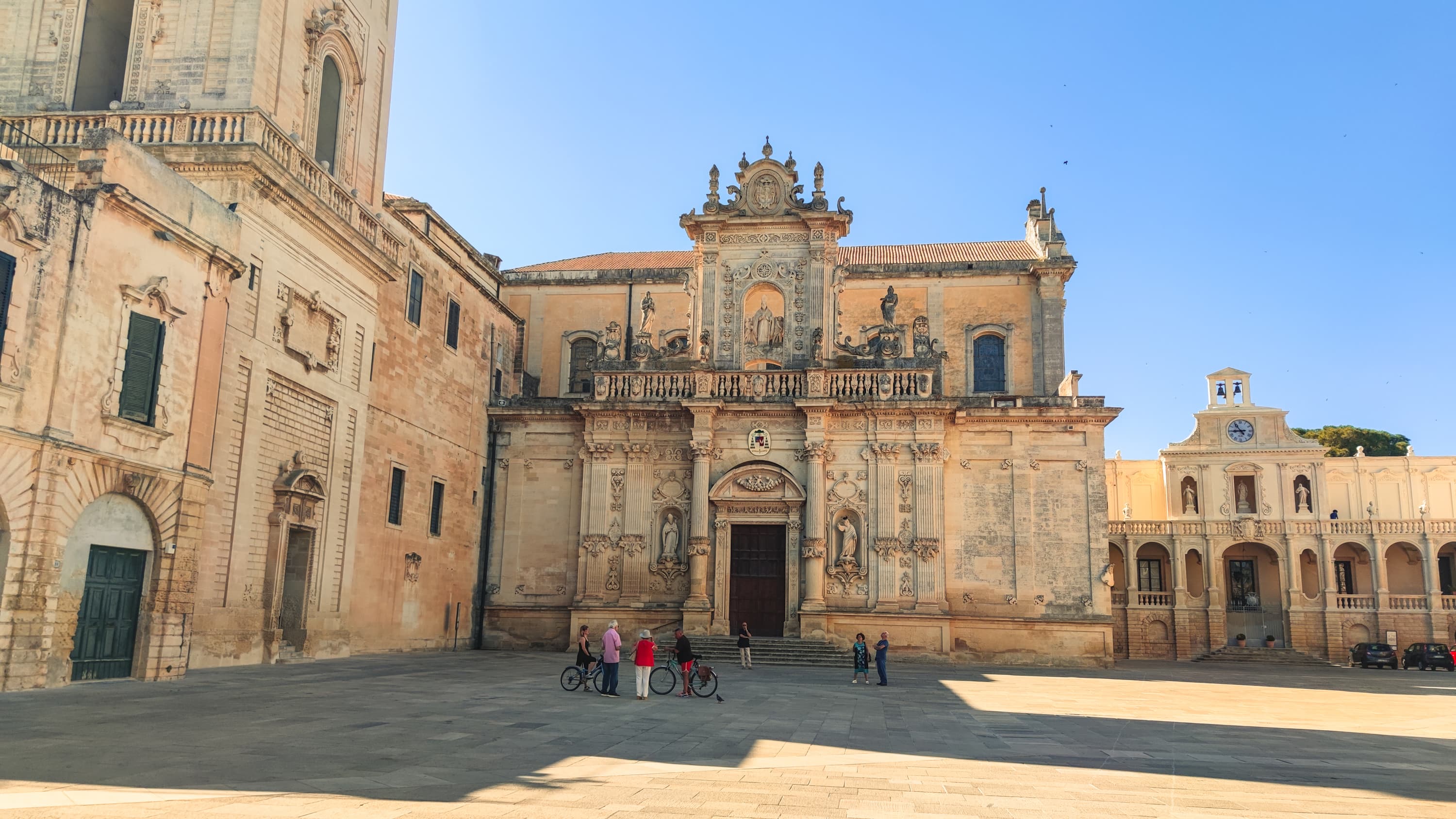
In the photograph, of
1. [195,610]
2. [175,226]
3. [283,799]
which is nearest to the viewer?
[283,799]

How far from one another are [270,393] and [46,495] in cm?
717

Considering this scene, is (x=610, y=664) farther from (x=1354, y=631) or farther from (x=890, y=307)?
(x=1354, y=631)

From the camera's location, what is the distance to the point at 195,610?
19.3 m

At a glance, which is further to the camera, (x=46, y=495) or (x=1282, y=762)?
(x=46, y=495)

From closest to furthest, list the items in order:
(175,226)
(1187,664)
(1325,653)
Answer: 1. (175,226)
2. (1187,664)
3. (1325,653)

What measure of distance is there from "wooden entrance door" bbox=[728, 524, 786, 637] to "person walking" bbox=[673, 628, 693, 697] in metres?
12.1

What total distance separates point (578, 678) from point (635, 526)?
12523mm

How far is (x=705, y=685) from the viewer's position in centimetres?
1898

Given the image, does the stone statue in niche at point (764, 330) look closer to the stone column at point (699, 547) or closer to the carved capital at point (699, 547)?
the stone column at point (699, 547)

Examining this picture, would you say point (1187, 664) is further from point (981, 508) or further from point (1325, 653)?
point (981, 508)

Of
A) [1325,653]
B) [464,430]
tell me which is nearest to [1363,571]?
[1325,653]

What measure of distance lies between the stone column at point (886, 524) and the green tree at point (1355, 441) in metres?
42.2

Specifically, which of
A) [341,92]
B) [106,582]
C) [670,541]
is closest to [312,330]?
[341,92]

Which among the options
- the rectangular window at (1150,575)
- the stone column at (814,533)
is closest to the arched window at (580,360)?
the stone column at (814,533)
